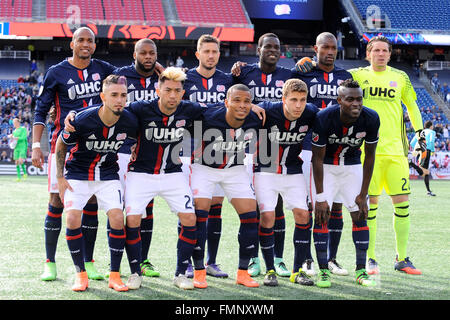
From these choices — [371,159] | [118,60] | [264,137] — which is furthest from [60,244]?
[118,60]

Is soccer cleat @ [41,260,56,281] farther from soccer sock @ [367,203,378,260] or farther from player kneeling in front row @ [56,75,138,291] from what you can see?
soccer sock @ [367,203,378,260]

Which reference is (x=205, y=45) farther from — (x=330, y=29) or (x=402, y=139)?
(x=330, y=29)

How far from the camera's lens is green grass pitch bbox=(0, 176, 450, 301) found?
4.92 meters

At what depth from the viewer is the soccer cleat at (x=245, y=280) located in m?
5.28

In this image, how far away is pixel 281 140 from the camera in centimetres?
556

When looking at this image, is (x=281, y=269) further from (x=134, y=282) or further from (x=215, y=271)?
(x=134, y=282)

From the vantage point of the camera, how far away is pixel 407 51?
33.6m

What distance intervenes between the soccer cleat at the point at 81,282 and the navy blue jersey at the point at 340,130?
92.6 inches

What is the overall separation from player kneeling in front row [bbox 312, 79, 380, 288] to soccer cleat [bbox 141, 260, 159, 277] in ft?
5.09

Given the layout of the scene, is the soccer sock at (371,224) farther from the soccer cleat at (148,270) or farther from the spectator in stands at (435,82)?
the spectator in stands at (435,82)

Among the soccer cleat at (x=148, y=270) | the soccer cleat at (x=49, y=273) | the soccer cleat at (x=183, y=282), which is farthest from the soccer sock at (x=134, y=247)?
the soccer cleat at (x=49, y=273)

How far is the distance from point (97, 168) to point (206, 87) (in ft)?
4.89

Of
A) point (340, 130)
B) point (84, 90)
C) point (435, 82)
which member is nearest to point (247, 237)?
point (340, 130)

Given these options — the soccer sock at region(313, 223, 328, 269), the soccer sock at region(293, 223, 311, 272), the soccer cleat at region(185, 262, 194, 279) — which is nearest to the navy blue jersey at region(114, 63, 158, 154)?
the soccer cleat at region(185, 262, 194, 279)
